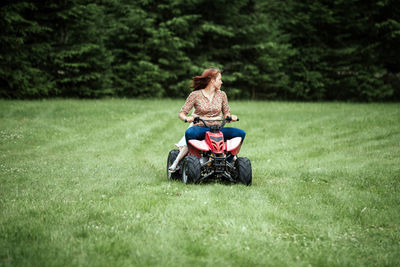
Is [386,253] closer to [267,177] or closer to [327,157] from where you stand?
[267,177]

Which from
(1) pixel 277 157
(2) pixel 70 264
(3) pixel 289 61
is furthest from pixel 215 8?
(2) pixel 70 264

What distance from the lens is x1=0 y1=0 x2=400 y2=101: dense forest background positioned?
2097cm

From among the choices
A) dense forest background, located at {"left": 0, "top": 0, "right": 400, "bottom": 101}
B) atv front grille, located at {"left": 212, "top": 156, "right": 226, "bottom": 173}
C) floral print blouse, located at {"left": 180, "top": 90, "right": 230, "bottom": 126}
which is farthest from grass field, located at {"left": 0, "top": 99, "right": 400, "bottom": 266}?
dense forest background, located at {"left": 0, "top": 0, "right": 400, "bottom": 101}

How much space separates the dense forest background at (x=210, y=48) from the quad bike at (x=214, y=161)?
1565 centimetres

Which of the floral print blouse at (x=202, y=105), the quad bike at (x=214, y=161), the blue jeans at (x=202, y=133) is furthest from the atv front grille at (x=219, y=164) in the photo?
the floral print blouse at (x=202, y=105)

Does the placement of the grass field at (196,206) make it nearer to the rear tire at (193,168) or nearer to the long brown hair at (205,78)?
the rear tire at (193,168)

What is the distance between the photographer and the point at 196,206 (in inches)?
205

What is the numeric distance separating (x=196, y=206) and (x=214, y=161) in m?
1.49

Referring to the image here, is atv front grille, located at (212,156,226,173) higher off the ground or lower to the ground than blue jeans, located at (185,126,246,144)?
lower

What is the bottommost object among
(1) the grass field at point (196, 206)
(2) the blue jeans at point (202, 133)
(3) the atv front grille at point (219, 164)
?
(1) the grass field at point (196, 206)

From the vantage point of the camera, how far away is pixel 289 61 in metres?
25.7

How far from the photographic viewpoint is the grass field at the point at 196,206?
12.3 ft

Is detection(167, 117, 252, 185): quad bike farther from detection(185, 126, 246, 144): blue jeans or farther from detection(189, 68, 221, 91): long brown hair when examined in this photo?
detection(189, 68, 221, 91): long brown hair

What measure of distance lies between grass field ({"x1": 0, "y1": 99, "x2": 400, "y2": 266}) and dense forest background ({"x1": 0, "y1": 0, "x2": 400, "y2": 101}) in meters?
9.78
